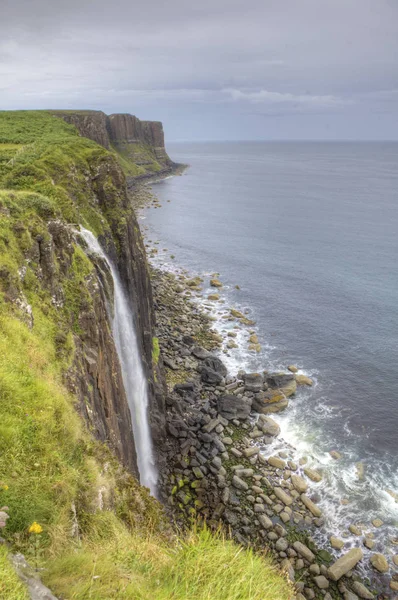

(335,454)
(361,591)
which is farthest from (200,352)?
(361,591)

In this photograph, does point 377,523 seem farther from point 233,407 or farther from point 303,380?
point 303,380

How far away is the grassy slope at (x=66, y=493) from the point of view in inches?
250

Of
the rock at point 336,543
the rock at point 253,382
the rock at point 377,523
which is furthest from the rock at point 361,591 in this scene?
the rock at point 253,382

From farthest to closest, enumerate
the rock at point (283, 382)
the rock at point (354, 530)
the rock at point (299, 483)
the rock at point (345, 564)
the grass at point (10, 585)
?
1. the rock at point (283, 382)
2. the rock at point (299, 483)
3. the rock at point (354, 530)
4. the rock at point (345, 564)
5. the grass at point (10, 585)

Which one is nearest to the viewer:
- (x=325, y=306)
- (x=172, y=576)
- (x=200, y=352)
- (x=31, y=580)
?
(x=31, y=580)

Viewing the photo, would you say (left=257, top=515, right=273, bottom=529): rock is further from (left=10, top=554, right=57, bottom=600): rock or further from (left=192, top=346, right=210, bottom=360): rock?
(left=10, top=554, right=57, bottom=600): rock

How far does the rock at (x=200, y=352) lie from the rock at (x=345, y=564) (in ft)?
73.9

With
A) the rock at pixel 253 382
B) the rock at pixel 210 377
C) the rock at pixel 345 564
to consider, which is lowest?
the rock at pixel 345 564

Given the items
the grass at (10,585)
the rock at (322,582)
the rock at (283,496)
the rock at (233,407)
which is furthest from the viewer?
the rock at (233,407)

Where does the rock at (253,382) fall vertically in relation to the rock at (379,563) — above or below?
above

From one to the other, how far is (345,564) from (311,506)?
4210mm

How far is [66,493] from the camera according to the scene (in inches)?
352

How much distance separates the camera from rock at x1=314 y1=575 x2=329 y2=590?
22.3 m

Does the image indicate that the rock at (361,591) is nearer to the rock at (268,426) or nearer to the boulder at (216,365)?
the rock at (268,426)
